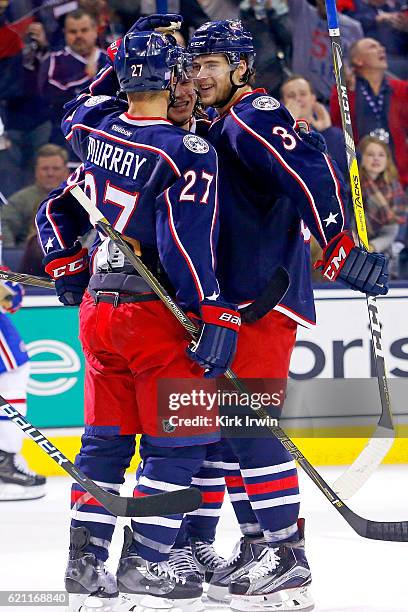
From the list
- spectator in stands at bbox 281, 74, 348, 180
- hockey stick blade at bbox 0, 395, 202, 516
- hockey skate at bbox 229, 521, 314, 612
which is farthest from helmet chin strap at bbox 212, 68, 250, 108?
spectator in stands at bbox 281, 74, 348, 180

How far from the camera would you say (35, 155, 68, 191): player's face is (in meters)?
4.87

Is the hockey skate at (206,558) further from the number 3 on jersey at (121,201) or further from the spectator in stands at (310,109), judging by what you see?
the spectator in stands at (310,109)

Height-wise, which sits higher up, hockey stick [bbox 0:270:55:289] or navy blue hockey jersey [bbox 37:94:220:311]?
navy blue hockey jersey [bbox 37:94:220:311]

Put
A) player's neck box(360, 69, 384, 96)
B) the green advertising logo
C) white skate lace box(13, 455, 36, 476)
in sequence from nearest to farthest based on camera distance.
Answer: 1. white skate lace box(13, 455, 36, 476)
2. the green advertising logo
3. player's neck box(360, 69, 384, 96)

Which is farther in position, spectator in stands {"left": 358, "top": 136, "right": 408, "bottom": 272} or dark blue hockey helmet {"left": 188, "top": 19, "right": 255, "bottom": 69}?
spectator in stands {"left": 358, "top": 136, "right": 408, "bottom": 272}

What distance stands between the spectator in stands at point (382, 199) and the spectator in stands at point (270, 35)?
472mm

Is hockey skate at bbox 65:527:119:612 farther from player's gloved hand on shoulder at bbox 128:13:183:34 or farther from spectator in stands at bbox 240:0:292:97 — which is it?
spectator in stands at bbox 240:0:292:97

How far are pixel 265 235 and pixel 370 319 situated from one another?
0.31 m

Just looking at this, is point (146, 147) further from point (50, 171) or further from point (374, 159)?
point (374, 159)

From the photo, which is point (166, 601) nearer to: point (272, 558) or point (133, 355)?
point (272, 558)

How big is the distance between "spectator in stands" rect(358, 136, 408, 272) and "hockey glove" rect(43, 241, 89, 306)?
2391mm

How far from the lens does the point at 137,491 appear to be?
104 inches

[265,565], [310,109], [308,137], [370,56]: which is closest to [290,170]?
[308,137]

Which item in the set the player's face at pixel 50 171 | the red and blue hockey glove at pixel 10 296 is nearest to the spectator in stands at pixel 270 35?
the player's face at pixel 50 171
